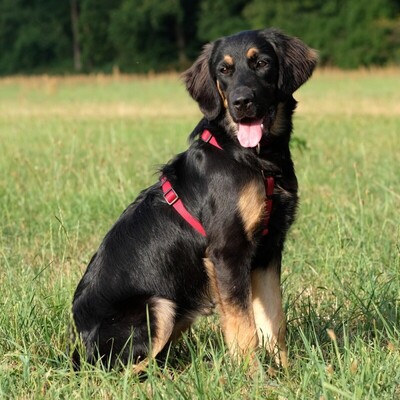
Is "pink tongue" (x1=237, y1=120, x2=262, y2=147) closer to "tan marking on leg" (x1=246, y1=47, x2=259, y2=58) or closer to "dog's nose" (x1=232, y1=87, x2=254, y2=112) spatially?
"dog's nose" (x1=232, y1=87, x2=254, y2=112)

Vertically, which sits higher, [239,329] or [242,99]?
[242,99]

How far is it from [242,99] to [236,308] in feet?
3.53

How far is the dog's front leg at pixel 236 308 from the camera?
402 cm

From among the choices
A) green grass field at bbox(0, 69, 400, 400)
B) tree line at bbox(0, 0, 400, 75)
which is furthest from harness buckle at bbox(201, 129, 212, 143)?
tree line at bbox(0, 0, 400, 75)

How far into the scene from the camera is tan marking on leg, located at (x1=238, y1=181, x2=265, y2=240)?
4098mm

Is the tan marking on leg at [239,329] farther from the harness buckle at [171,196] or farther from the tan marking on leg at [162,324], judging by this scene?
the harness buckle at [171,196]

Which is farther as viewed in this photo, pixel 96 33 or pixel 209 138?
pixel 96 33

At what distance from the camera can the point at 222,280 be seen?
160 inches

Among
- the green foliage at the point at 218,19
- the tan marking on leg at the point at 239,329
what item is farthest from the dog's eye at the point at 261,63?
the green foliage at the point at 218,19

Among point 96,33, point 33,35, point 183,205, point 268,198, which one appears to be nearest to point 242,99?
point 268,198

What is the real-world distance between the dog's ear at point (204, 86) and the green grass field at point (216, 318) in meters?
1.25

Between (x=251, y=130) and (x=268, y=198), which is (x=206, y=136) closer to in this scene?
(x=251, y=130)

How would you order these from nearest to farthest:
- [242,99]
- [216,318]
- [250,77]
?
1. [242,99]
2. [250,77]
3. [216,318]

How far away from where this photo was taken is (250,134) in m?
4.30
